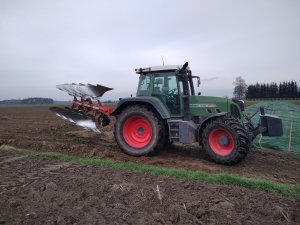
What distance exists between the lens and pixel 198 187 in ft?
18.2

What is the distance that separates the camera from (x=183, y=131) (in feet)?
26.0

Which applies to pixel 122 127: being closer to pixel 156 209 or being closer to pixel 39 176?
pixel 39 176

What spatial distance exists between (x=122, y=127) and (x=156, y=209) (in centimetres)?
450

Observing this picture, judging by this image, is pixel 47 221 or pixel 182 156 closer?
pixel 47 221

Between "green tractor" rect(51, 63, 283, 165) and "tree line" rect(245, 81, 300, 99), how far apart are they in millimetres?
69897

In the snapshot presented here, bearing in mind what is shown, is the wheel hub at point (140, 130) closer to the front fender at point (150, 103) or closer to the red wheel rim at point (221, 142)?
the front fender at point (150, 103)

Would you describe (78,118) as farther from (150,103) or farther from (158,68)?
(158,68)

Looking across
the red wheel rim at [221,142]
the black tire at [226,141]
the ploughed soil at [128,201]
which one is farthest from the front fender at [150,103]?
the ploughed soil at [128,201]

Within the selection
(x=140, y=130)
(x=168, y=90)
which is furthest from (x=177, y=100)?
(x=140, y=130)

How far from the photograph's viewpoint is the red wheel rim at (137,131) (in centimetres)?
864

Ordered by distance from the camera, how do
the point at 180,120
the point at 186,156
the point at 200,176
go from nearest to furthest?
the point at 200,176, the point at 180,120, the point at 186,156

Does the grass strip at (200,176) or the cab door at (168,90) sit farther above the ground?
the cab door at (168,90)

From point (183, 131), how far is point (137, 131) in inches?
60.3

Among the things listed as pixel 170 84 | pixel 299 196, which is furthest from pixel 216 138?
pixel 299 196
